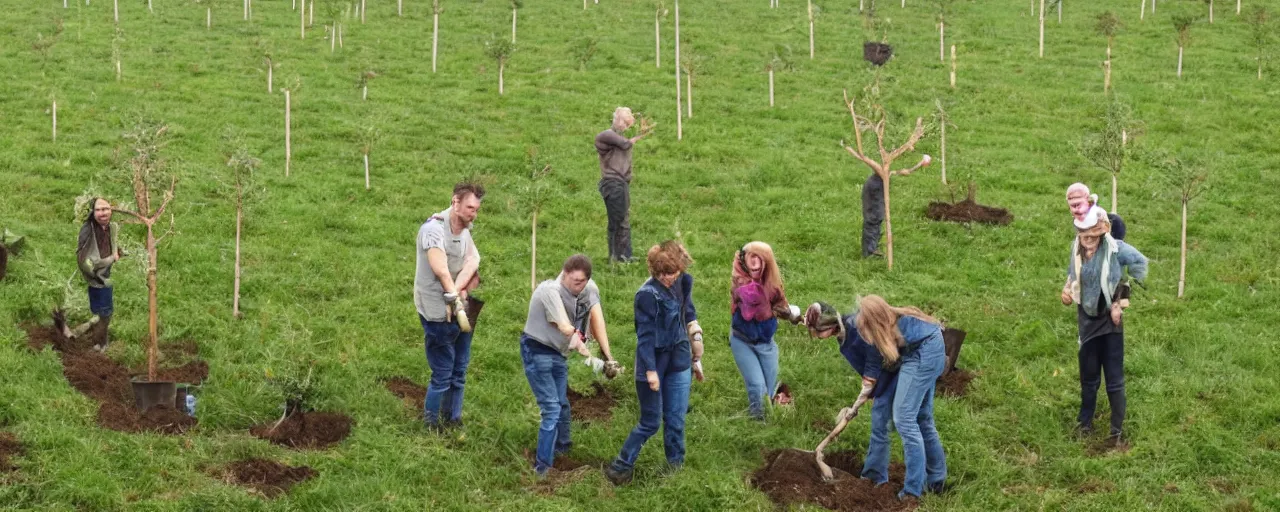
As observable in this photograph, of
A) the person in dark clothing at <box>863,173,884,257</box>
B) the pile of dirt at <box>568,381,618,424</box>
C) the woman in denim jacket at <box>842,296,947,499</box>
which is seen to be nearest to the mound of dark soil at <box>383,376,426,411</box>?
the pile of dirt at <box>568,381,618,424</box>

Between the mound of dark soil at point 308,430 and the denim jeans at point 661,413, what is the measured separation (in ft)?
8.26

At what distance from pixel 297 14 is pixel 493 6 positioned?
5.15 metres

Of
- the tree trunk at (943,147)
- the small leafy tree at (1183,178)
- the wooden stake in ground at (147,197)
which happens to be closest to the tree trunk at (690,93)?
the tree trunk at (943,147)

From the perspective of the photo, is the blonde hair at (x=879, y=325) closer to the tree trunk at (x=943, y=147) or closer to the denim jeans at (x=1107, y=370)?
the denim jeans at (x=1107, y=370)

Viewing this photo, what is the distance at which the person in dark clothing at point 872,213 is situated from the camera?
15.9m

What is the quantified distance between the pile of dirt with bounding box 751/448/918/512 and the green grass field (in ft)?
0.95

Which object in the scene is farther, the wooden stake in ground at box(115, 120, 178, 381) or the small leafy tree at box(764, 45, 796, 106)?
the small leafy tree at box(764, 45, 796, 106)

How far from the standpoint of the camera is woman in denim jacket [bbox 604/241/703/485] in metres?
9.26

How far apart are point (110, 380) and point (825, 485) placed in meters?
6.67

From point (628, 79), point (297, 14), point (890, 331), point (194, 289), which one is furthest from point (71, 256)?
point (297, 14)

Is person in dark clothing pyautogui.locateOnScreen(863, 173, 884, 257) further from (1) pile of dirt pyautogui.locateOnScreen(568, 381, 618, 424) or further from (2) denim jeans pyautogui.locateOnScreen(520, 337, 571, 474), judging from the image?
(2) denim jeans pyautogui.locateOnScreen(520, 337, 571, 474)

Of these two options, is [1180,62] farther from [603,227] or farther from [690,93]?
[603,227]

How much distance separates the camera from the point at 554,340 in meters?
9.47

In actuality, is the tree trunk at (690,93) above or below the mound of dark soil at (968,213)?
above
